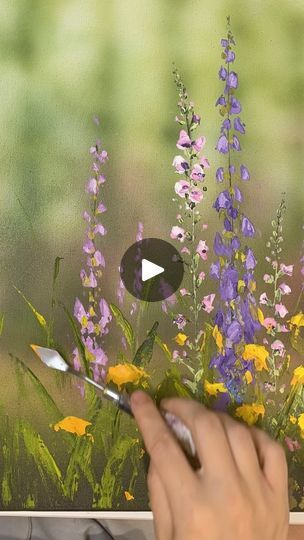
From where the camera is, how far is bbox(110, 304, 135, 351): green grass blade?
0.65 meters

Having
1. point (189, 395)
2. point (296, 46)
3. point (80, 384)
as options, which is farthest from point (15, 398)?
point (296, 46)

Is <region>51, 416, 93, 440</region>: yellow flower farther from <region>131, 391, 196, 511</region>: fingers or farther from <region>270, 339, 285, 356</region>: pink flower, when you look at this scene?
<region>270, 339, 285, 356</region>: pink flower

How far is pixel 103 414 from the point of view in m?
0.65

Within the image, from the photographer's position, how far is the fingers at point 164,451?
1.55 feet

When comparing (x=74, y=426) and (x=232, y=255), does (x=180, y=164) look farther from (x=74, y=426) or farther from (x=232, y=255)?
(x=74, y=426)

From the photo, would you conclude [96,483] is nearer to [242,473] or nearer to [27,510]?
[27,510]

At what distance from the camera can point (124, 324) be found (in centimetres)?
65

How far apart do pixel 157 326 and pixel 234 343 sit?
0.27 ft

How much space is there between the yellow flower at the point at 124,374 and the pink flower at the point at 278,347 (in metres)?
0.13

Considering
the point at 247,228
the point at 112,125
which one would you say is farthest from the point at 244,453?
the point at 112,125

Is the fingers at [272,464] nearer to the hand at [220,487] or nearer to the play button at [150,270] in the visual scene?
the hand at [220,487]

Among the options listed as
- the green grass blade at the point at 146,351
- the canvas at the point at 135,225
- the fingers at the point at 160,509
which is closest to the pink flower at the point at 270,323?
the canvas at the point at 135,225
